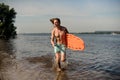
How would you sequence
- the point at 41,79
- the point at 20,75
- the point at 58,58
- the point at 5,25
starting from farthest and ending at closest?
the point at 5,25 → the point at 58,58 → the point at 20,75 → the point at 41,79

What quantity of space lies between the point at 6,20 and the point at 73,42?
2289 inches

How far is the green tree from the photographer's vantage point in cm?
6506

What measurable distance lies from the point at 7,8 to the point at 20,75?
59876 mm

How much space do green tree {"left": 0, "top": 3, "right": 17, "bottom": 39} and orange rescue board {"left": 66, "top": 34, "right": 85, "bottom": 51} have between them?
5513cm

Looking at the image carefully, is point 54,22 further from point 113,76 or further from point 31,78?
point 113,76

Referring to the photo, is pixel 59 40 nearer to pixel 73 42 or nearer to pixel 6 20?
pixel 73 42

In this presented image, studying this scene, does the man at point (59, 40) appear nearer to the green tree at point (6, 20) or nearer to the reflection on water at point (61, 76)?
the reflection on water at point (61, 76)

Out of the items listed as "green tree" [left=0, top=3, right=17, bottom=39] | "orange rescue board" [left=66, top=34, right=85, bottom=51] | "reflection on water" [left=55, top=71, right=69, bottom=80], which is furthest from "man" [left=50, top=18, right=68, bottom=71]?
"green tree" [left=0, top=3, right=17, bottom=39]

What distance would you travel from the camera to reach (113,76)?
10.1 meters

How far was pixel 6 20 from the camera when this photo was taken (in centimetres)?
6662

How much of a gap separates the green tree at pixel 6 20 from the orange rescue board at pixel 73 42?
181ft

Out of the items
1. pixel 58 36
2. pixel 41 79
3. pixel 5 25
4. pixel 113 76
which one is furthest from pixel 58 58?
pixel 5 25

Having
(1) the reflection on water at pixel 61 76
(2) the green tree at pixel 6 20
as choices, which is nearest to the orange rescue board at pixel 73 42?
(1) the reflection on water at pixel 61 76

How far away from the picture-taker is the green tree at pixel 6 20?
65.1m
